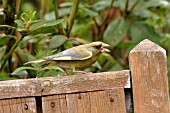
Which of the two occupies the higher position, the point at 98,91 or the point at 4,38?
the point at 4,38

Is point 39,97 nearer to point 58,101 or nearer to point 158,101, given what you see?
point 58,101

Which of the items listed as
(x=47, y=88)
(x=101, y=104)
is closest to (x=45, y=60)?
(x=47, y=88)

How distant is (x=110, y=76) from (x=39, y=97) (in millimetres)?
248

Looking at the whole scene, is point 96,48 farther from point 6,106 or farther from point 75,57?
point 6,106

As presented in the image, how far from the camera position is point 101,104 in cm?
167

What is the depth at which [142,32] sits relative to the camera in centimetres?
299

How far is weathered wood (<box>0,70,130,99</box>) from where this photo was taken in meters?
1.65

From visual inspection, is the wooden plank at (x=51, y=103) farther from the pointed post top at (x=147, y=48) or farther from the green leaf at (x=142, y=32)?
the green leaf at (x=142, y=32)

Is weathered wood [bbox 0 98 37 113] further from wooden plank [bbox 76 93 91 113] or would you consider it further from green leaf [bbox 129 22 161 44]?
green leaf [bbox 129 22 161 44]

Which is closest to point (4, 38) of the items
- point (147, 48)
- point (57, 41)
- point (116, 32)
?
point (57, 41)

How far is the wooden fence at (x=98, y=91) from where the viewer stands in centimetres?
166

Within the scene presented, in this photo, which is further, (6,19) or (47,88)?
(6,19)

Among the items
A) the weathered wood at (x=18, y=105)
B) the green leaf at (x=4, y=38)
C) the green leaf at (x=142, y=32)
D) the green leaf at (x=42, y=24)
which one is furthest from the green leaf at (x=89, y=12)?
the weathered wood at (x=18, y=105)

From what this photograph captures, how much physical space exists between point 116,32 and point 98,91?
133 centimetres
